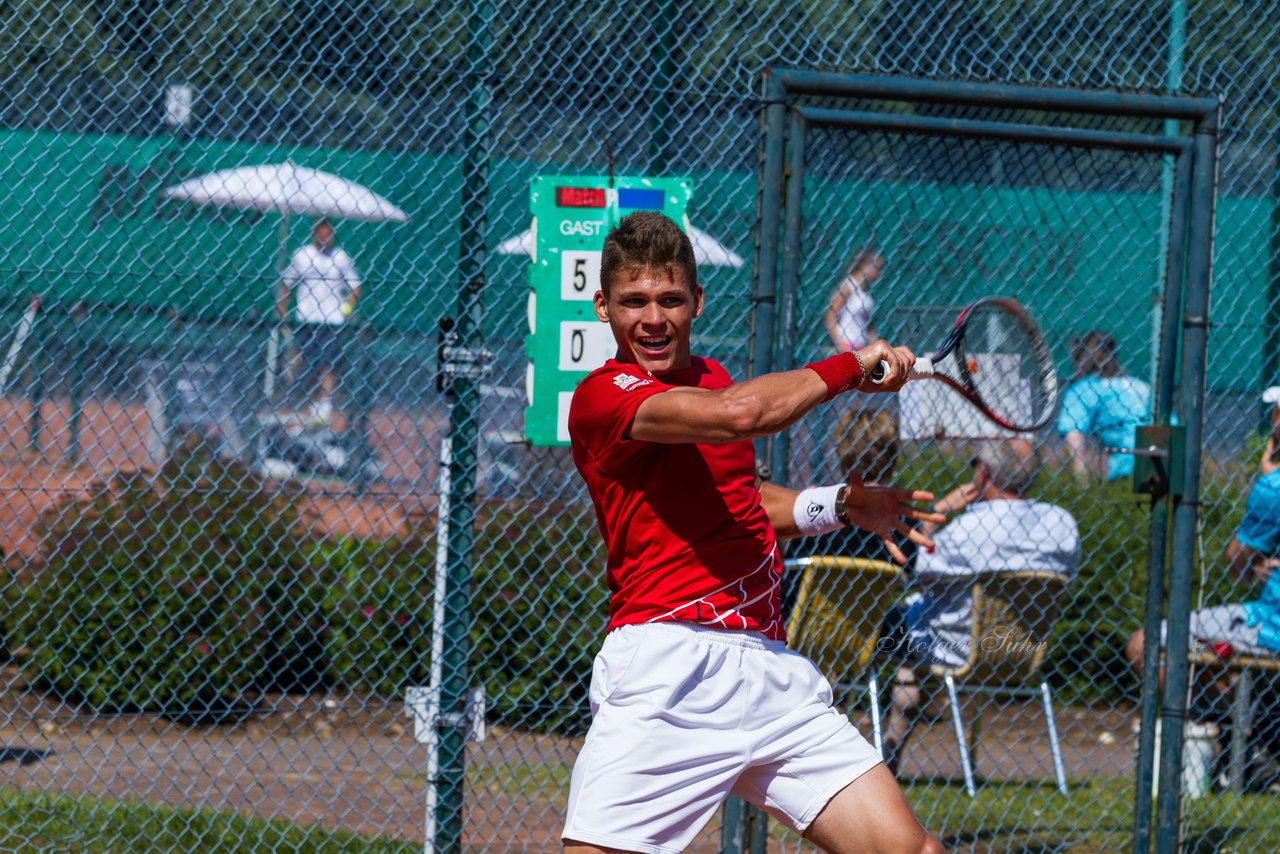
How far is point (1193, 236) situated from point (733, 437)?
258 cm

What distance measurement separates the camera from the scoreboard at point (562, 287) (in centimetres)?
455

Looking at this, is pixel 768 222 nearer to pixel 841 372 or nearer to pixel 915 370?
pixel 915 370

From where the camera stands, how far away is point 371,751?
5707 mm

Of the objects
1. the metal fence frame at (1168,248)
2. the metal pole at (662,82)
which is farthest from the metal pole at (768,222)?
the metal pole at (662,82)

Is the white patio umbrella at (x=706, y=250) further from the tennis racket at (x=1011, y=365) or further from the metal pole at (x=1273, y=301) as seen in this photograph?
the metal pole at (x=1273, y=301)

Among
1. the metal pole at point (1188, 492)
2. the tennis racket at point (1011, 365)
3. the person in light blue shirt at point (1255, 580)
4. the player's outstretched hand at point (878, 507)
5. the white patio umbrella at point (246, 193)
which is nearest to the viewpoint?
the player's outstretched hand at point (878, 507)

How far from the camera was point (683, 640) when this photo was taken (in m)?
3.14

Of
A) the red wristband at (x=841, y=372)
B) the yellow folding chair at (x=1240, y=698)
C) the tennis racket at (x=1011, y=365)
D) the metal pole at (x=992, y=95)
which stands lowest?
the yellow folding chair at (x=1240, y=698)

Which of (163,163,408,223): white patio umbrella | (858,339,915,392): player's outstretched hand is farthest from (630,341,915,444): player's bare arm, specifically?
(163,163,408,223): white patio umbrella

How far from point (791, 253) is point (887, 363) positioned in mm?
1524

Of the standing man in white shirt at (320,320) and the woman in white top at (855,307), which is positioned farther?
the standing man in white shirt at (320,320)

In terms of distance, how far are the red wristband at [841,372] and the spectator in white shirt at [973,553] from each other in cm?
200

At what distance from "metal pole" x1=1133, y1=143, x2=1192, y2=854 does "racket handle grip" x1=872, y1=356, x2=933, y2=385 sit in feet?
5.25

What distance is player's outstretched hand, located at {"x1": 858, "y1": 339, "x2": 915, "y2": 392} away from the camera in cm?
306
